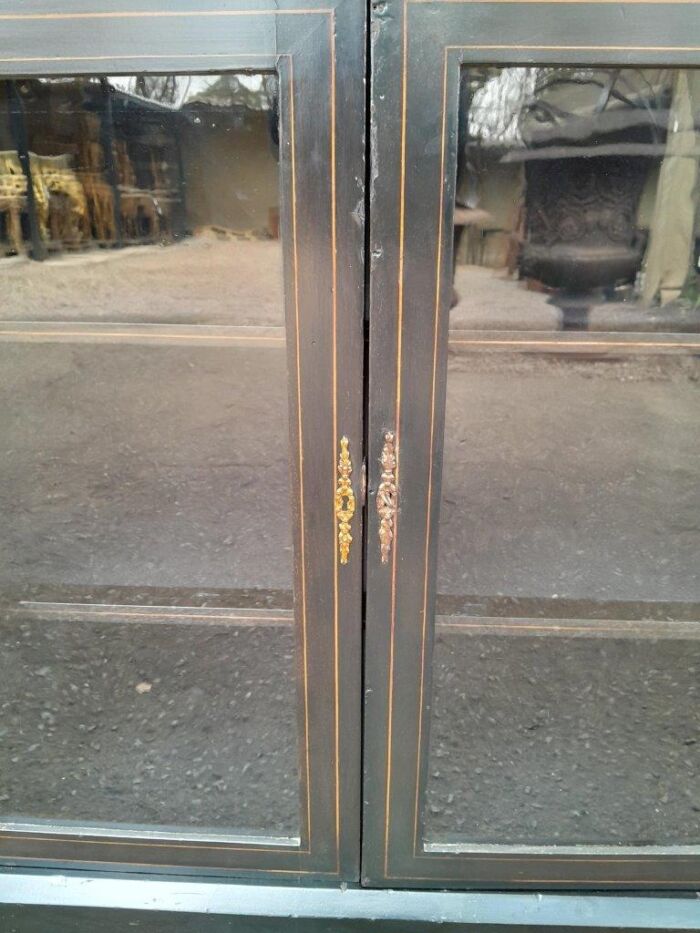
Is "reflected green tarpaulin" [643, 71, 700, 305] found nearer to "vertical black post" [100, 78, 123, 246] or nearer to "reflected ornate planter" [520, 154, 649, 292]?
"reflected ornate planter" [520, 154, 649, 292]

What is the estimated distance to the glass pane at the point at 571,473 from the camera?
0.70 metres

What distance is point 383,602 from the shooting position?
84 cm

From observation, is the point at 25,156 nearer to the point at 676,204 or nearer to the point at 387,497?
the point at 387,497

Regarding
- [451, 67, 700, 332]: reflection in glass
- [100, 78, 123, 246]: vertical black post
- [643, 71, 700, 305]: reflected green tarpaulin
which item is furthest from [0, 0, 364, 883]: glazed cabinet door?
[643, 71, 700, 305]: reflected green tarpaulin

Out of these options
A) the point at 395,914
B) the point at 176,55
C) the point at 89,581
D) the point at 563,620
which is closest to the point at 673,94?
the point at 176,55

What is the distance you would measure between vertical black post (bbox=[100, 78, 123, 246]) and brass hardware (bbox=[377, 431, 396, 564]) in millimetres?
388

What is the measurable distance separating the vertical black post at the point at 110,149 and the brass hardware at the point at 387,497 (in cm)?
39

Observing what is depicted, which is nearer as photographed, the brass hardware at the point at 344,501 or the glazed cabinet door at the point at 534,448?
the glazed cabinet door at the point at 534,448

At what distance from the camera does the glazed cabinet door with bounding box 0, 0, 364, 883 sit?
27.2 inches

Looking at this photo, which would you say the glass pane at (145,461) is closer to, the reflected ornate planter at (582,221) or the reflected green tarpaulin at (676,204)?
the reflected ornate planter at (582,221)

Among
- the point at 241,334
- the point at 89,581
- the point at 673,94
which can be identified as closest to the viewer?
the point at 673,94

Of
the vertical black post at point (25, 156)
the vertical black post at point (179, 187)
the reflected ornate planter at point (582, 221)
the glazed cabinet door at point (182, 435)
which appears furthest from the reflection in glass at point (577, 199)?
the vertical black post at point (25, 156)

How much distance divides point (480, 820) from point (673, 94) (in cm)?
94

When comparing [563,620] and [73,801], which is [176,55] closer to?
[563,620]
